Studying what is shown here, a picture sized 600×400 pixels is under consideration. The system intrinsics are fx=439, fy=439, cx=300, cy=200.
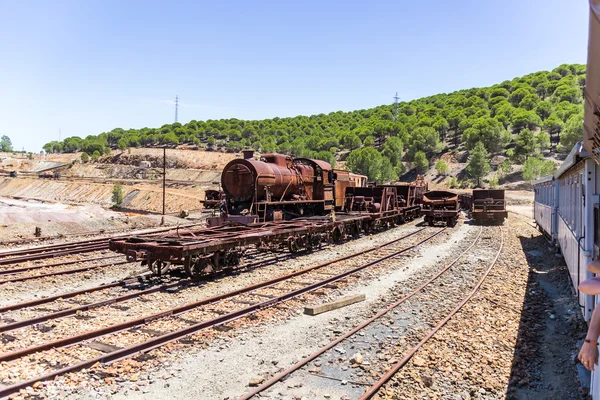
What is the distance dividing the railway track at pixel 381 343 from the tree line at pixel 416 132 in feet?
178

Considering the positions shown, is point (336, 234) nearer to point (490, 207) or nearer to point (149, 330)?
point (149, 330)

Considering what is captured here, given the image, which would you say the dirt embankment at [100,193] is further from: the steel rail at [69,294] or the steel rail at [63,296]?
the steel rail at [63,296]

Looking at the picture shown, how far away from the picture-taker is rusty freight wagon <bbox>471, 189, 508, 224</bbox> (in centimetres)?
2502

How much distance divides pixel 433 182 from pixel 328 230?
55701 millimetres

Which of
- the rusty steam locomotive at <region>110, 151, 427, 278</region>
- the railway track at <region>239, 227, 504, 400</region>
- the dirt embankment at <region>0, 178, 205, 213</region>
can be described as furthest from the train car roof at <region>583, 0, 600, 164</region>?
the dirt embankment at <region>0, 178, 205, 213</region>

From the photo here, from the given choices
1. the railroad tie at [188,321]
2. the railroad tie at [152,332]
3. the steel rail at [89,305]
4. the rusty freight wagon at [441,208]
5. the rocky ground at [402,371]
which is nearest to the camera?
the rocky ground at [402,371]

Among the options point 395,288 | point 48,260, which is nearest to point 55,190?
point 48,260

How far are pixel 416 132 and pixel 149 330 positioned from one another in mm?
79505

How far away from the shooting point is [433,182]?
6806 centimetres

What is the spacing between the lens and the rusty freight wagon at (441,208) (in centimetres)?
2426

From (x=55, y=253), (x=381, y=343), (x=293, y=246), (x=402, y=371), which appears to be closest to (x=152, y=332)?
(x=381, y=343)

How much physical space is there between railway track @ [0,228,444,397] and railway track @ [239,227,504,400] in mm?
2043

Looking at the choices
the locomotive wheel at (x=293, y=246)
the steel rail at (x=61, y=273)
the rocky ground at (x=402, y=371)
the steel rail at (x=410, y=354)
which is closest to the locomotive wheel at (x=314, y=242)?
the locomotive wheel at (x=293, y=246)

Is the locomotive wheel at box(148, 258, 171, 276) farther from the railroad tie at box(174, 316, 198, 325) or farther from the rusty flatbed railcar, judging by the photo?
the railroad tie at box(174, 316, 198, 325)
